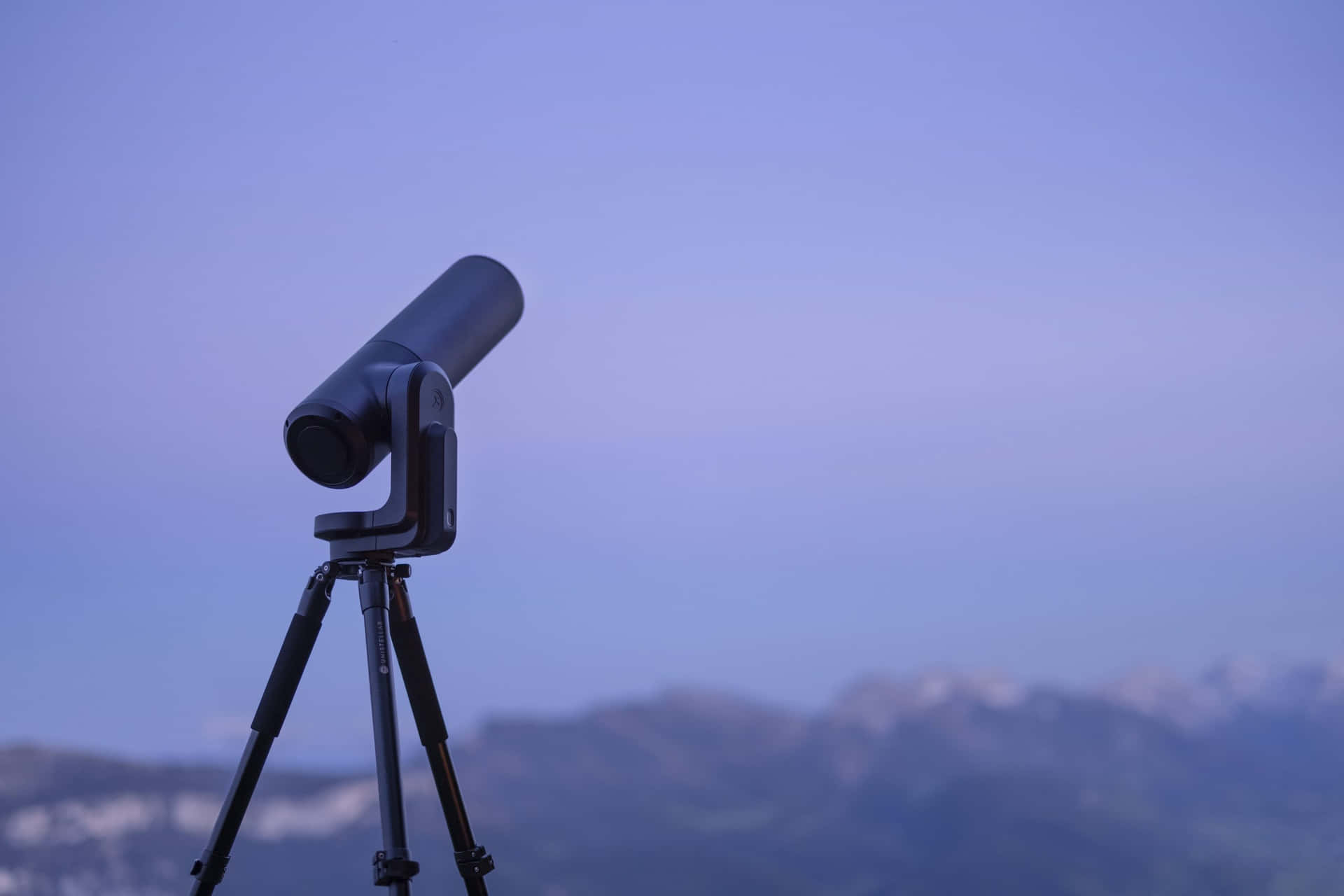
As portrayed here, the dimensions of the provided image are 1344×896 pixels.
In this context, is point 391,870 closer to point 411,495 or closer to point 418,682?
point 418,682

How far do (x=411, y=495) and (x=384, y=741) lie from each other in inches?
15.1

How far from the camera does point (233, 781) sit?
1887 mm

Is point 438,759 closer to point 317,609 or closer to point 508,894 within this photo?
point 317,609

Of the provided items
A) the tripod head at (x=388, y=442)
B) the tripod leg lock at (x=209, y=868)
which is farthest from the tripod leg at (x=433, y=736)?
the tripod leg lock at (x=209, y=868)

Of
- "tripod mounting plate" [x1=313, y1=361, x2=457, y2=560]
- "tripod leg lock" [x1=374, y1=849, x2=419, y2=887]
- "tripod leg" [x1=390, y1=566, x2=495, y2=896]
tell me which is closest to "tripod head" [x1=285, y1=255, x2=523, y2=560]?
"tripod mounting plate" [x1=313, y1=361, x2=457, y2=560]

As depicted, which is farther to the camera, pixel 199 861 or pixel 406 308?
pixel 406 308

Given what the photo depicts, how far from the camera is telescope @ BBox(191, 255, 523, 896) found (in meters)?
1.83

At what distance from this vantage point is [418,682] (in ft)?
6.37

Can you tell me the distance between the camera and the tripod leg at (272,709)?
1.88 meters

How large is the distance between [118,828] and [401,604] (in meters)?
2.25

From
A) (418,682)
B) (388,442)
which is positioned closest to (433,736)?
(418,682)

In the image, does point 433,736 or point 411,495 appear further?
point 433,736

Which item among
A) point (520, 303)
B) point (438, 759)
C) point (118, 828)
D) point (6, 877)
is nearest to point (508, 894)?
point (118, 828)

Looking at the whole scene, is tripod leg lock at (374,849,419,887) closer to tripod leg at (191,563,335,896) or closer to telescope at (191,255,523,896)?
telescope at (191,255,523,896)
